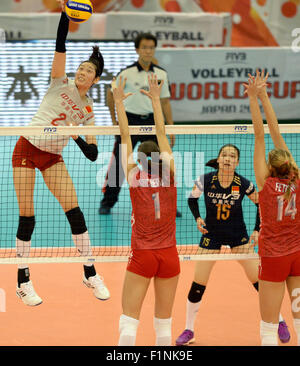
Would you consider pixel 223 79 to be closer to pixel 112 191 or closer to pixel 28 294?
pixel 112 191

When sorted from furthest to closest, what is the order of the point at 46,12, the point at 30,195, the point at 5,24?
the point at 46,12 → the point at 5,24 → the point at 30,195

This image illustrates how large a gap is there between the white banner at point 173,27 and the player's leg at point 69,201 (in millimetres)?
13250

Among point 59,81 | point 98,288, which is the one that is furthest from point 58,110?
point 98,288

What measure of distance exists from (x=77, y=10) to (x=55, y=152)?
1503mm

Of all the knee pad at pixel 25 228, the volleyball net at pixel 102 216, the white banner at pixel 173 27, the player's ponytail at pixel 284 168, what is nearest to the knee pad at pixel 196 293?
the volleyball net at pixel 102 216

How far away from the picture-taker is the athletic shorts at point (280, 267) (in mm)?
5414

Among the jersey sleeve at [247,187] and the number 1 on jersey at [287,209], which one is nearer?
the number 1 on jersey at [287,209]

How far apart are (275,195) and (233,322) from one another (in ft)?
7.52

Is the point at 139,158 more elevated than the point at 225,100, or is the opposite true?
the point at 225,100

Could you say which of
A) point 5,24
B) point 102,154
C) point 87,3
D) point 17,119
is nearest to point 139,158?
point 87,3

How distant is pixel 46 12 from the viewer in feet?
67.2

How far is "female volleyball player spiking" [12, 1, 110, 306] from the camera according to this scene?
6395 mm

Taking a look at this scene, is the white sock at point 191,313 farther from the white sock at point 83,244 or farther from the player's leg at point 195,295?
the white sock at point 83,244

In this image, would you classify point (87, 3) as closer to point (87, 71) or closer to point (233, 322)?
point (87, 71)
